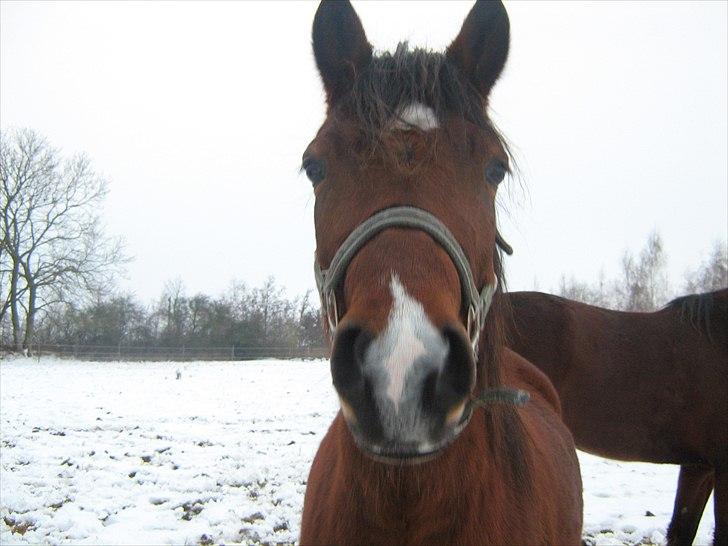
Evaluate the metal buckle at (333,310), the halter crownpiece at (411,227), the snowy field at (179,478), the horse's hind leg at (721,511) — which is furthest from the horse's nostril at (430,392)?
the horse's hind leg at (721,511)

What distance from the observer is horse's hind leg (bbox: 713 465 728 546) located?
4.36m

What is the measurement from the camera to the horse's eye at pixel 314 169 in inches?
80.2

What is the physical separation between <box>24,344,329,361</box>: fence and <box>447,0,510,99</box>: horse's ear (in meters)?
32.0

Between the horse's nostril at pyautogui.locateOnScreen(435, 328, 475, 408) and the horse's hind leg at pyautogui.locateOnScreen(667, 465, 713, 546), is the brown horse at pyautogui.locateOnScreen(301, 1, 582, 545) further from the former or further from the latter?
the horse's hind leg at pyautogui.locateOnScreen(667, 465, 713, 546)

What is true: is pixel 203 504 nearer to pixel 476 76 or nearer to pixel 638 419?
pixel 638 419

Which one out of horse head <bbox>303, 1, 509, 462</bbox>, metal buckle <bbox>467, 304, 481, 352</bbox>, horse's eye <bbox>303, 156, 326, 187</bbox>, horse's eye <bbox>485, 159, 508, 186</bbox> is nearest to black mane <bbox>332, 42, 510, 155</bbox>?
horse head <bbox>303, 1, 509, 462</bbox>

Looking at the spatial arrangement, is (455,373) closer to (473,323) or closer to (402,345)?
(402,345)

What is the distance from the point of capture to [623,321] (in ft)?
17.6

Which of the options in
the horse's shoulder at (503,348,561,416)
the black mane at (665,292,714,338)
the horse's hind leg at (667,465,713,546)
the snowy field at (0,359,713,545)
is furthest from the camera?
the black mane at (665,292,714,338)

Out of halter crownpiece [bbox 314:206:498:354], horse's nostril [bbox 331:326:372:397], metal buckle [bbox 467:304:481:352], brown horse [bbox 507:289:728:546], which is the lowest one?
brown horse [bbox 507:289:728:546]

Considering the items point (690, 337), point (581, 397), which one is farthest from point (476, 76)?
point (690, 337)

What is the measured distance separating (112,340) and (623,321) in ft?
142

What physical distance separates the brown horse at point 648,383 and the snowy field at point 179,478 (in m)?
0.81

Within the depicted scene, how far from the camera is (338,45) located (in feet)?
7.38
